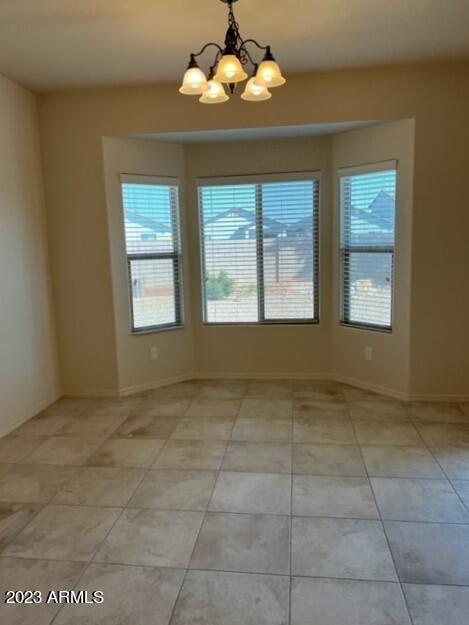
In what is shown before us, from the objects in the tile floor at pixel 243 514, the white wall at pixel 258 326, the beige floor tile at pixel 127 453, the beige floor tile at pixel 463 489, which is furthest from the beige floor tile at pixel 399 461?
the white wall at pixel 258 326

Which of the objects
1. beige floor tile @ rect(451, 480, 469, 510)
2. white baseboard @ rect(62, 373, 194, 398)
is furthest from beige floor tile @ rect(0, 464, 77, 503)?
beige floor tile @ rect(451, 480, 469, 510)

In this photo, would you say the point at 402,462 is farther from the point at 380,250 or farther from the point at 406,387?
the point at 380,250

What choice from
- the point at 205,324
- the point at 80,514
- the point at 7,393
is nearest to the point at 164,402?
the point at 205,324

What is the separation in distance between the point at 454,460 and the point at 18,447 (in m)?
3.05

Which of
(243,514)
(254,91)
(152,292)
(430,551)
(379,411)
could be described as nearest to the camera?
(430,551)

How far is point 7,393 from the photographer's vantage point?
11.9 ft

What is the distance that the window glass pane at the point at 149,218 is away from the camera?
4324 millimetres

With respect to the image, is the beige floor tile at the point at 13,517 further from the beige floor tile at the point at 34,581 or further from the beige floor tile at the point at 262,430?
the beige floor tile at the point at 262,430

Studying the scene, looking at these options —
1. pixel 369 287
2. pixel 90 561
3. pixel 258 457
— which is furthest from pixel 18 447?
pixel 369 287

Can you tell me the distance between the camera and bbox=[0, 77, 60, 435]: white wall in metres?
3.60

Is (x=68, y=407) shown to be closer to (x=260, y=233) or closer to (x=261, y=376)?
(x=261, y=376)

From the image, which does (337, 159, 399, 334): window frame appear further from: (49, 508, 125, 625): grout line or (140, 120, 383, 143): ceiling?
(49, 508, 125, 625): grout line

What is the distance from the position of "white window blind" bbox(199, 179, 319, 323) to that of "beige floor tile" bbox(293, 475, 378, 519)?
7.03ft

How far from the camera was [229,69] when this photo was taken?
89.7 inches
